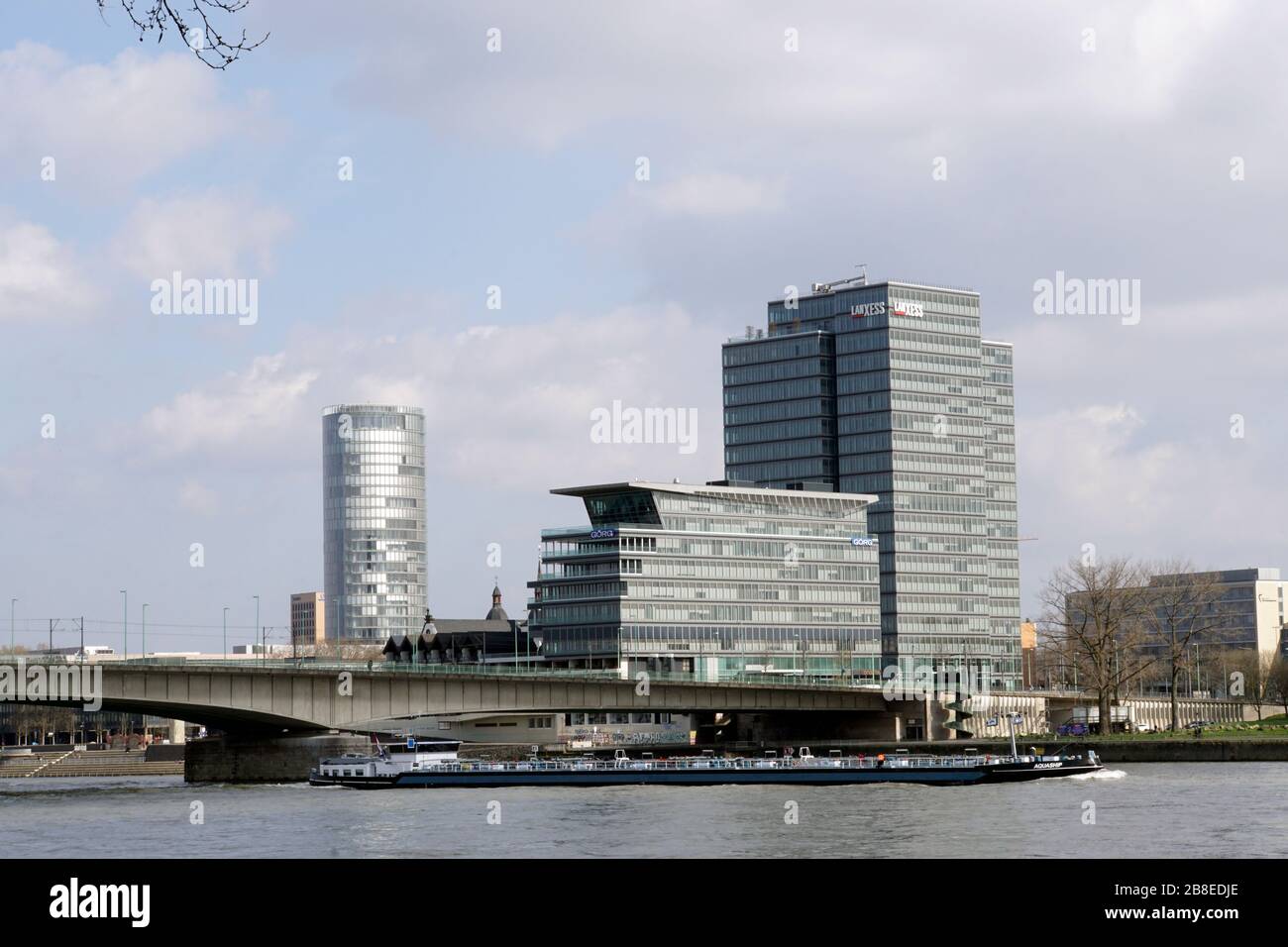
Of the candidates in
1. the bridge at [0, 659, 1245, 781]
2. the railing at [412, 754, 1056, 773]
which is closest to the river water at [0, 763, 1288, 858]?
the railing at [412, 754, 1056, 773]

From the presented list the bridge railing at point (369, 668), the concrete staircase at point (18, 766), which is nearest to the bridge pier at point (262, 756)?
the bridge railing at point (369, 668)

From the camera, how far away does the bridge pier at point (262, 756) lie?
375 feet

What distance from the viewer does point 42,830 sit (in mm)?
71625

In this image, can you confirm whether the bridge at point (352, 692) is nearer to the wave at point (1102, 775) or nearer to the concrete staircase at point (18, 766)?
the wave at point (1102, 775)

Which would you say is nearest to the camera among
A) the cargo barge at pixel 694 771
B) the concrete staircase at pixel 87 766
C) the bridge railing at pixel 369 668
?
the bridge railing at pixel 369 668

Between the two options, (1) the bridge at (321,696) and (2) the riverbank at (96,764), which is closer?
(1) the bridge at (321,696)

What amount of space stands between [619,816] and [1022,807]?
17.3 meters

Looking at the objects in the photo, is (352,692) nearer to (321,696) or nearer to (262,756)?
(321,696)

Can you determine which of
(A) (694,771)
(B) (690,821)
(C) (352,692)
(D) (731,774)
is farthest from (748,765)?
(B) (690,821)

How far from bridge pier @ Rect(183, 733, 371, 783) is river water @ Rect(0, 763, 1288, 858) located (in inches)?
352

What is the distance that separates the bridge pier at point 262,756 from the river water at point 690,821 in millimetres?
8943
